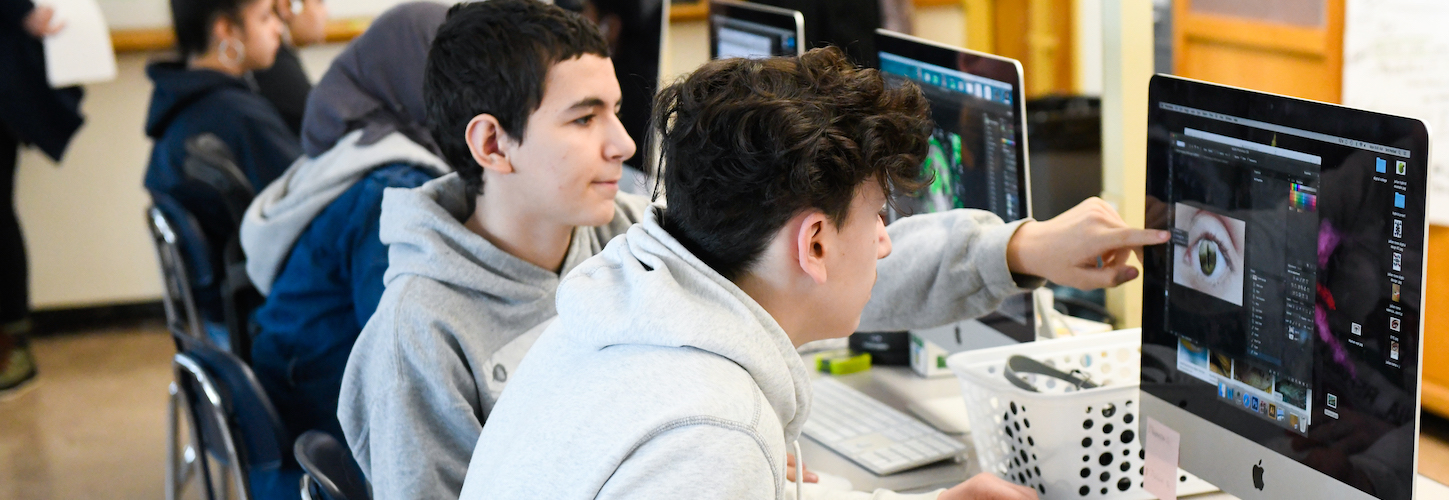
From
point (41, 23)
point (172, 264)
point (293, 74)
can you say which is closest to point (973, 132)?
point (172, 264)

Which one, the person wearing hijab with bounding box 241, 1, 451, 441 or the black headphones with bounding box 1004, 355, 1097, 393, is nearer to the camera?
the black headphones with bounding box 1004, 355, 1097, 393

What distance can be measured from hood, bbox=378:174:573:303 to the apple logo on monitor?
2.70 ft

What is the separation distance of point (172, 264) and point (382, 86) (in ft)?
2.00

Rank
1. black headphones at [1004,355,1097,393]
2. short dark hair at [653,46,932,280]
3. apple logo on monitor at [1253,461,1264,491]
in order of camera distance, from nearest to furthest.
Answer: short dark hair at [653,46,932,280]
apple logo on monitor at [1253,461,1264,491]
black headphones at [1004,355,1097,393]

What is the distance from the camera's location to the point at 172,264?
2.37 meters

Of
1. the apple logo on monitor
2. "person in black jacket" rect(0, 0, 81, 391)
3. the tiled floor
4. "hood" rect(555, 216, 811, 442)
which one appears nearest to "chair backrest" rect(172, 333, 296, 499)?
"hood" rect(555, 216, 811, 442)

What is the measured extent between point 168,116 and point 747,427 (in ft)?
7.83

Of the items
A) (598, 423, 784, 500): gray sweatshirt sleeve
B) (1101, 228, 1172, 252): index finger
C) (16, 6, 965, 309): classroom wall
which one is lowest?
(16, 6, 965, 309): classroom wall

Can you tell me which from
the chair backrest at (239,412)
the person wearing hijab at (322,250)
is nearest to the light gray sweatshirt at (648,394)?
the chair backrest at (239,412)

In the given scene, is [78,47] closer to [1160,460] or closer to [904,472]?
[904,472]

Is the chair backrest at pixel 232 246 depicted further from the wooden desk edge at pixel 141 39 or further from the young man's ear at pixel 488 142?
the wooden desk edge at pixel 141 39

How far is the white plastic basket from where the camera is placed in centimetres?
123

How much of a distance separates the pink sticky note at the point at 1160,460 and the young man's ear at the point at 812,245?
422 mm

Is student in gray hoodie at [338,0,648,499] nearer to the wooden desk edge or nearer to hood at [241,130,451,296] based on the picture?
hood at [241,130,451,296]
